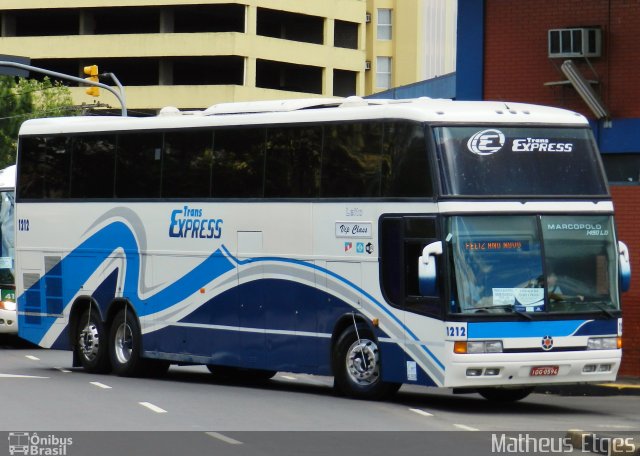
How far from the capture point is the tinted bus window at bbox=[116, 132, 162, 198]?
74.5 feet

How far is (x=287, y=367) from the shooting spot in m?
20.3

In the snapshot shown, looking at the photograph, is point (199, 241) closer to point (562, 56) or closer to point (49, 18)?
point (562, 56)

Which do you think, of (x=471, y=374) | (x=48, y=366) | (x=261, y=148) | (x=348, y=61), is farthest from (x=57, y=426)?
(x=348, y=61)

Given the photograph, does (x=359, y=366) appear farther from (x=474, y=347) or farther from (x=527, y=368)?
(x=527, y=368)

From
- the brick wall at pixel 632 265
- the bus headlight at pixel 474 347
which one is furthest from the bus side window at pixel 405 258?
the brick wall at pixel 632 265

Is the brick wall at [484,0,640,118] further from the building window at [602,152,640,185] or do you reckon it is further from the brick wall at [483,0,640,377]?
the building window at [602,152,640,185]

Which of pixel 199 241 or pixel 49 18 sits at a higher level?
pixel 49 18

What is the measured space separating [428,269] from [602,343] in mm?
2421

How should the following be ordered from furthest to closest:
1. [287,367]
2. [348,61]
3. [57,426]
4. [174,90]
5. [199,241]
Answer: [348,61] → [174,90] → [199,241] → [287,367] → [57,426]

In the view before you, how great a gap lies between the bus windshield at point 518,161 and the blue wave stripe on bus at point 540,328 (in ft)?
5.00

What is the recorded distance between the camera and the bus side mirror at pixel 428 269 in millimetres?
17594

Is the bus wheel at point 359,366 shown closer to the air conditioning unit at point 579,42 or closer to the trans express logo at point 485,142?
the trans express logo at point 485,142

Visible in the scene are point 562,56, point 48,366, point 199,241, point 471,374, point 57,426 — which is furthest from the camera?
point 48,366

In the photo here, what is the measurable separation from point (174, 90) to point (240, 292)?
58913 millimetres
